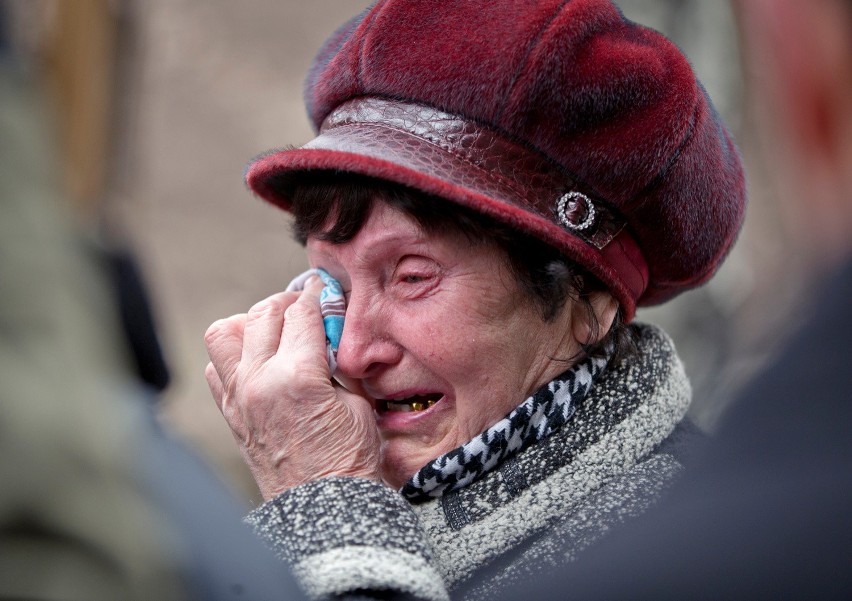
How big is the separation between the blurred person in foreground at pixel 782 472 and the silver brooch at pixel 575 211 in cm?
98

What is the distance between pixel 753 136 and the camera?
4797 millimetres

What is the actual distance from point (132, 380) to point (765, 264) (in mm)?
4505

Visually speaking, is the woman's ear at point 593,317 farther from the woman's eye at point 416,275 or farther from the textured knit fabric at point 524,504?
the woman's eye at point 416,275

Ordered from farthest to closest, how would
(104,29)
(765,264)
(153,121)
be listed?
1. (153,121)
2. (765,264)
3. (104,29)

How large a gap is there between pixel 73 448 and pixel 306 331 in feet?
5.22

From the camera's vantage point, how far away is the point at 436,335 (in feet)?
7.34

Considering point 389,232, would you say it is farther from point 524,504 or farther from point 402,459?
point 524,504

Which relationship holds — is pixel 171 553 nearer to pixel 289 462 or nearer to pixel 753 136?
pixel 289 462

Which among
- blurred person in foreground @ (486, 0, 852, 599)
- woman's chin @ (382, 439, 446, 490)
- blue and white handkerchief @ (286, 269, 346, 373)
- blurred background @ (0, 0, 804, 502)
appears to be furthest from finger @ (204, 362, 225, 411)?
blurred background @ (0, 0, 804, 502)

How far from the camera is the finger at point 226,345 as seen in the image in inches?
93.7

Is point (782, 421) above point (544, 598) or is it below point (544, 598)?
above

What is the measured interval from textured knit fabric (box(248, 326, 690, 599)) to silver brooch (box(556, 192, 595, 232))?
0.41 metres

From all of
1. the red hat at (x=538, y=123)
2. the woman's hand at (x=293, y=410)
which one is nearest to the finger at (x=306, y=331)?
the woman's hand at (x=293, y=410)

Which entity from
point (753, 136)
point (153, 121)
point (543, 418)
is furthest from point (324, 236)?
point (153, 121)
